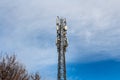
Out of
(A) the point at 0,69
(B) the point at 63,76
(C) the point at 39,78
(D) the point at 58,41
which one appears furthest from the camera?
(D) the point at 58,41

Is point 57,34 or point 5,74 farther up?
point 57,34

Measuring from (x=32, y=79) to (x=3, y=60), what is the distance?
24.7ft

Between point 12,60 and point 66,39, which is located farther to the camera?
point 66,39

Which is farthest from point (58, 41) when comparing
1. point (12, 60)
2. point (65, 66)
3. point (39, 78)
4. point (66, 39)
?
point (12, 60)

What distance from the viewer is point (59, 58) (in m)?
53.5

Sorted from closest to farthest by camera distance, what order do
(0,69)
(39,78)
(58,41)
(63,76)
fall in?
(0,69)
(39,78)
(63,76)
(58,41)

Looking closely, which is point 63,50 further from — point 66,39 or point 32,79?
point 32,79

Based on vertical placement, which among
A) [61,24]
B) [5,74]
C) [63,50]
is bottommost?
[5,74]

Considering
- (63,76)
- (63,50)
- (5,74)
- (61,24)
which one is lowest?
(5,74)

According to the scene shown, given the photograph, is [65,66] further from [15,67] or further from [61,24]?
[15,67]

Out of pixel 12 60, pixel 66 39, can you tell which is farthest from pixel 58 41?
pixel 12 60

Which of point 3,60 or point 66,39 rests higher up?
point 66,39

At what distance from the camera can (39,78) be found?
147ft

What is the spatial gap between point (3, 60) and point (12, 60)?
97cm
